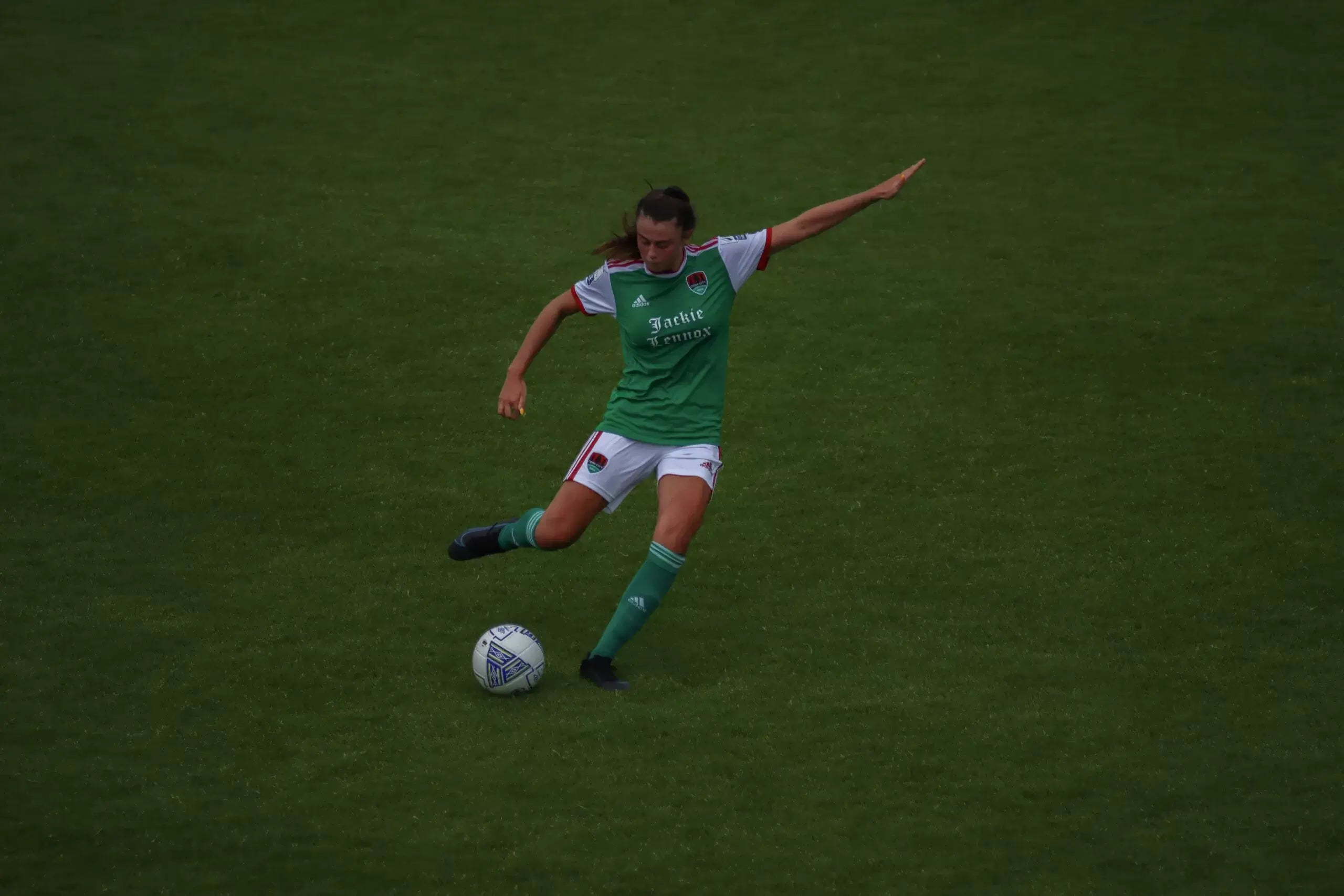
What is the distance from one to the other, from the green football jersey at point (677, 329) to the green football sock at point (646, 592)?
0.57 m

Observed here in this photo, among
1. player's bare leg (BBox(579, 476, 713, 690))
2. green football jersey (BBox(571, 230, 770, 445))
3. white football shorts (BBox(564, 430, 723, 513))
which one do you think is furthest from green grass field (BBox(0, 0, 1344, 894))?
green football jersey (BBox(571, 230, 770, 445))

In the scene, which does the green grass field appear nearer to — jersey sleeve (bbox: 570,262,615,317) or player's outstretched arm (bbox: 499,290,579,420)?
player's outstretched arm (bbox: 499,290,579,420)

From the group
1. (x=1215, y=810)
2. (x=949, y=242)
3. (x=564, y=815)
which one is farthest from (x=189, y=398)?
(x=1215, y=810)

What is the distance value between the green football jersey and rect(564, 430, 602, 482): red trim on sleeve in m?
0.07

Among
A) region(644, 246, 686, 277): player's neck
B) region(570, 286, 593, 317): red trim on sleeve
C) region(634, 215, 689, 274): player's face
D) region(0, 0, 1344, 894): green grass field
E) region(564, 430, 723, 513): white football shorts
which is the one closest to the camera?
region(0, 0, 1344, 894): green grass field

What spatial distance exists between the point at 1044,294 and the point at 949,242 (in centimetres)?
91

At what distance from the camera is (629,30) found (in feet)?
44.3

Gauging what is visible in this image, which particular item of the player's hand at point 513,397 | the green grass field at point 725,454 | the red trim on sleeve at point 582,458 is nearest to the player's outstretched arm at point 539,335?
the player's hand at point 513,397

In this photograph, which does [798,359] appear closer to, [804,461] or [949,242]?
[804,461]

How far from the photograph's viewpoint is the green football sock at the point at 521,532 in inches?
279

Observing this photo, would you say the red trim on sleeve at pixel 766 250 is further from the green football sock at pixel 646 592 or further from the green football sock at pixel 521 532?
the green football sock at pixel 521 532

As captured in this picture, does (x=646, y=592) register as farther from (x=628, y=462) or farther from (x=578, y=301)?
(x=578, y=301)

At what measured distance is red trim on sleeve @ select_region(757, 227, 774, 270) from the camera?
22.5ft

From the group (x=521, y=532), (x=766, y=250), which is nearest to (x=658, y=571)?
(x=521, y=532)
